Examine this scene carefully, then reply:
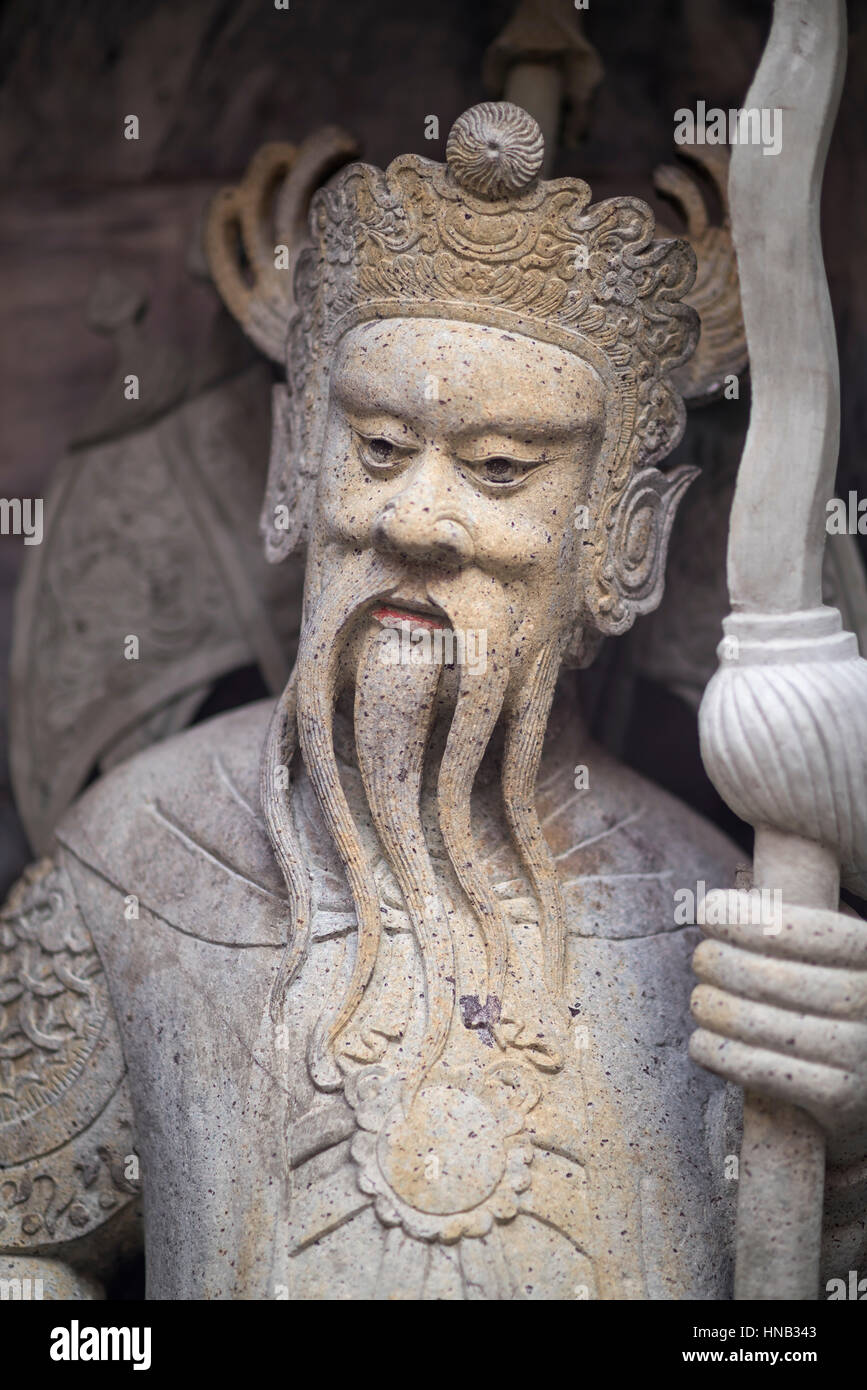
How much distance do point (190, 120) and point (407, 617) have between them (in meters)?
1.73

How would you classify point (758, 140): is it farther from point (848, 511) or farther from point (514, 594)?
point (848, 511)

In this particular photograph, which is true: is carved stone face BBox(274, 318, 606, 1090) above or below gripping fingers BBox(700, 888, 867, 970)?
above

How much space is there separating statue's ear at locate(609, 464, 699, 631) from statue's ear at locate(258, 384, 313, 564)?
541 mm

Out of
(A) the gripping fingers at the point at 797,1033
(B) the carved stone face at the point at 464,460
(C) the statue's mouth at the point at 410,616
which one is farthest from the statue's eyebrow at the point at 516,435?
(A) the gripping fingers at the point at 797,1033

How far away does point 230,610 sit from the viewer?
4.00 m

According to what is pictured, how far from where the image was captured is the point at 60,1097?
10.6 ft

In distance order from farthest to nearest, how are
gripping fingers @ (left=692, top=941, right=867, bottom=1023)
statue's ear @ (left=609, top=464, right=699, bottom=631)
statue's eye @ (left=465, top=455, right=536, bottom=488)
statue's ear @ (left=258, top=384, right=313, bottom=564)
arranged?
statue's ear @ (left=258, top=384, right=313, bottom=564)
statue's ear @ (left=609, top=464, right=699, bottom=631)
statue's eye @ (left=465, top=455, right=536, bottom=488)
gripping fingers @ (left=692, top=941, right=867, bottom=1023)

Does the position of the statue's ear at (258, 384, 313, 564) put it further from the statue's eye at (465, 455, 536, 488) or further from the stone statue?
the statue's eye at (465, 455, 536, 488)

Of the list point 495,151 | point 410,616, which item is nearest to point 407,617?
point 410,616

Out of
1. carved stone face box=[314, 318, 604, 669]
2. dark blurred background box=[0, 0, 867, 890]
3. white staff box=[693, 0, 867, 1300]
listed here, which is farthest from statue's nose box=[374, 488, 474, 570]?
dark blurred background box=[0, 0, 867, 890]

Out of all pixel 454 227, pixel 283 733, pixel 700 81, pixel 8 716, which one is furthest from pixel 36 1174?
pixel 700 81

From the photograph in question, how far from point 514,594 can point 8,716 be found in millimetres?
1482

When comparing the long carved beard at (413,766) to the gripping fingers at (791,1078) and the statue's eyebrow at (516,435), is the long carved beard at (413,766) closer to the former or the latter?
the statue's eyebrow at (516,435)

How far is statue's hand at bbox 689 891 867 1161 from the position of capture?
2676 millimetres
